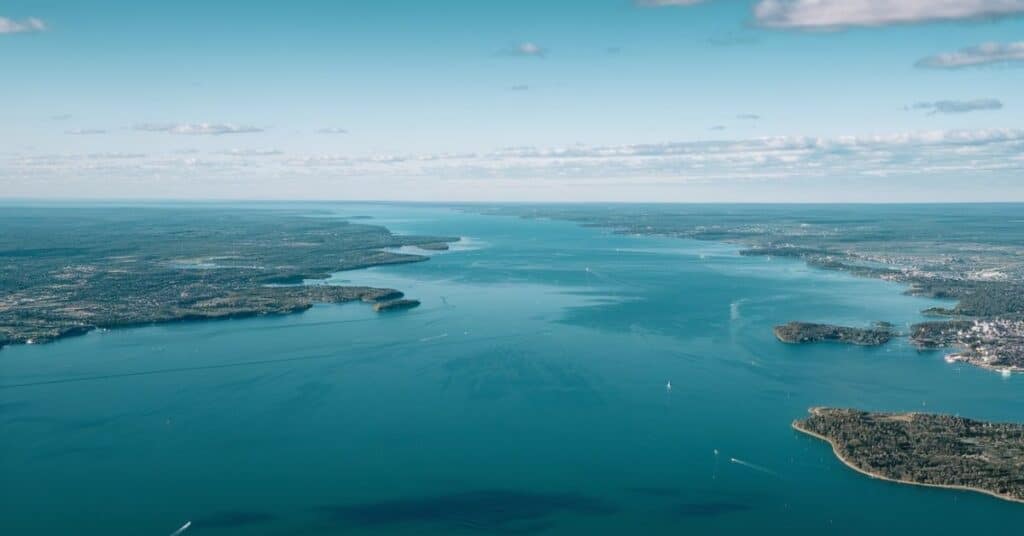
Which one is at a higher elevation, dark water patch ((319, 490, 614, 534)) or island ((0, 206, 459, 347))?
island ((0, 206, 459, 347))

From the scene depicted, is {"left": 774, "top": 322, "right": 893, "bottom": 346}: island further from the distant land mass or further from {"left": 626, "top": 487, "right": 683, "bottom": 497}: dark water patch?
{"left": 626, "top": 487, "right": 683, "bottom": 497}: dark water patch

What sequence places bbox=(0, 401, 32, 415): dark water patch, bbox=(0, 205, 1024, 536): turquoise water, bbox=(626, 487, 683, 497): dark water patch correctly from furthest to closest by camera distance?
bbox=(0, 401, 32, 415): dark water patch, bbox=(626, 487, 683, 497): dark water patch, bbox=(0, 205, 1024, 536): turquoise water

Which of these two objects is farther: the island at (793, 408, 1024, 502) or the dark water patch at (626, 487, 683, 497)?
the island at (793, 408, 1024, 502)

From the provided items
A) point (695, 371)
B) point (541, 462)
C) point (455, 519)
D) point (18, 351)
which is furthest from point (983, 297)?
point (18, 351)

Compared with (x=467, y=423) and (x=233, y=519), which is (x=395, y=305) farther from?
(x=233, y=519)

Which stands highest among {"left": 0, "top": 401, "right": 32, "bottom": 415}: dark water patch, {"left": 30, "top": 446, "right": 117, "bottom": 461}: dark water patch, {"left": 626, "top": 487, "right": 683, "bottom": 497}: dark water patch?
{"left": 0, "top": 401, "right": 32, "bottom": 415}: dark water patch

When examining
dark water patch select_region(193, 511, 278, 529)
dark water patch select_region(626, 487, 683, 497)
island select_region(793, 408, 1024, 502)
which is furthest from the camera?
island select_region(793, 408, 1024, 502)

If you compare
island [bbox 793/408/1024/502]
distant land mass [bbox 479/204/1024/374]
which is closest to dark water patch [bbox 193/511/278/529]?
island [bbox 793/408/1024/502]
